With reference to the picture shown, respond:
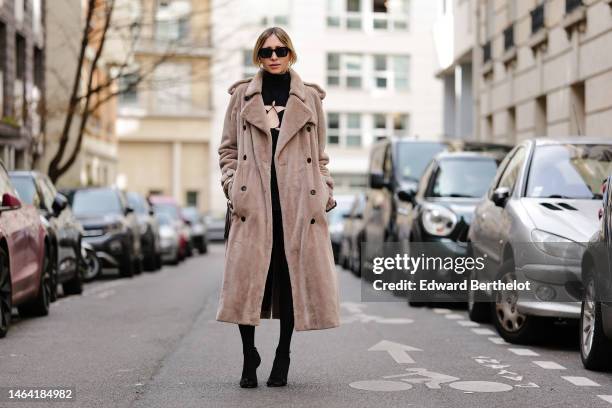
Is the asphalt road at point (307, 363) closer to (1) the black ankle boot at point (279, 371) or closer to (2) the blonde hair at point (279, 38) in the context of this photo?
(1) the black ankle boot at point (279, 371)

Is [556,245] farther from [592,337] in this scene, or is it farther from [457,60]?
[457,60]

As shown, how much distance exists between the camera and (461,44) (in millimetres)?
34562

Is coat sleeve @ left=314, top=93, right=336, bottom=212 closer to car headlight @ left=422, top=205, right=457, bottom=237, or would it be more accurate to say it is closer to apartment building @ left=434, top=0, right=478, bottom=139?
car headlight @ left=422, top=205, right=457, bottom=237

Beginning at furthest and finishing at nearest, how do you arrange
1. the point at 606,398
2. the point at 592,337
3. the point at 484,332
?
the point at 484,332
the point at 592,337
the point at 606,398

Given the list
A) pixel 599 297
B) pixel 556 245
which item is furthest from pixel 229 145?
pixel 556 245

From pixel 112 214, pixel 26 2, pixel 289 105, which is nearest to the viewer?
pixel 289 105

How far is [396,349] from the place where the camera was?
31.3 ft

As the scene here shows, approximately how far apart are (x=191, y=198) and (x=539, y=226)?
55.7 m

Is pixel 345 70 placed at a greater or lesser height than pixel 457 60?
greater

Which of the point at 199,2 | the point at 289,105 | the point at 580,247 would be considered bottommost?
the point at 580,247

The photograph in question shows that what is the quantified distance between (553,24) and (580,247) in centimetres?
1429

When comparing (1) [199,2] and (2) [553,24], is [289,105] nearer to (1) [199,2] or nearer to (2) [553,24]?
(2) [553,24]

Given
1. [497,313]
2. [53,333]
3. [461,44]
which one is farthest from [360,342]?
[461,44]

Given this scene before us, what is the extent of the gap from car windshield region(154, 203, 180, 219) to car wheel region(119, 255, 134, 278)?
9.91 metres
